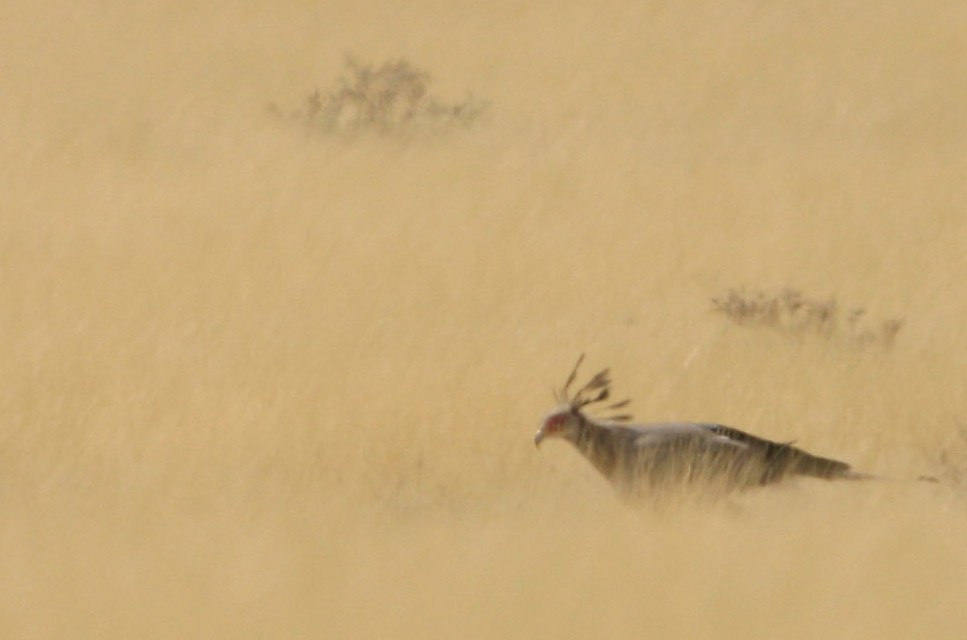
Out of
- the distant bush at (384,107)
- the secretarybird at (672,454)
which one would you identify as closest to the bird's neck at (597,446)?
the secretarybird at (672,454)

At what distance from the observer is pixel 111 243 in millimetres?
8789

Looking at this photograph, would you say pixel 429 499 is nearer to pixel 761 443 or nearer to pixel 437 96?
pixel 761 443

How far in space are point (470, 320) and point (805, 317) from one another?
4.87 ft

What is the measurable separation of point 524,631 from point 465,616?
18cm

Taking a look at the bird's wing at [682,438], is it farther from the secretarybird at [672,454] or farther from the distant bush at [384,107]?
the distant bush at [384,107]

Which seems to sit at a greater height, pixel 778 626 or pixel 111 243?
pixel 111 243

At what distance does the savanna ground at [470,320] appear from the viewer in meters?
4.44

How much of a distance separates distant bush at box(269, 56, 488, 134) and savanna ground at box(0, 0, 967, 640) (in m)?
0.21

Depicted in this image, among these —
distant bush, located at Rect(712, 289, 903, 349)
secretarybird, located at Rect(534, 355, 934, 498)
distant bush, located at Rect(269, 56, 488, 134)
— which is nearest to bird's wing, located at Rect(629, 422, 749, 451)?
secretarybird, located at Rect(534, 355, 934, 498)

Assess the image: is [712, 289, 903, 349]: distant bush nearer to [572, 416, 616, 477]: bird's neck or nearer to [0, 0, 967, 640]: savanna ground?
[0, 0, 967, 640]: savanna ground

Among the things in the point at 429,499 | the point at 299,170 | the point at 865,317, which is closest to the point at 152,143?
the point at 299,170

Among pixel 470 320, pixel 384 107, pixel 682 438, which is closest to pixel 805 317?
pixel 470 320

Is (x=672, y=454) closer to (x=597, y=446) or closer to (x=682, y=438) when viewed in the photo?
(x=682, y=438)

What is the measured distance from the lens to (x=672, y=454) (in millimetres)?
5395
